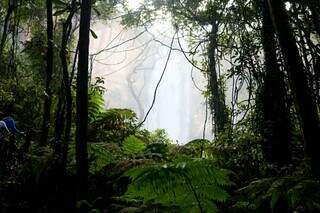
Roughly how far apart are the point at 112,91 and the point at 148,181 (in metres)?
48.3

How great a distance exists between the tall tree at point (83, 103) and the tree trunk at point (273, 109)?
5.84 feet

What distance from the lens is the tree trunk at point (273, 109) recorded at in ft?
12.9

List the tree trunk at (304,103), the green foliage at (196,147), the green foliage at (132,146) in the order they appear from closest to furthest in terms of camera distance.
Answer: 1. the tree trunk at (304,103)
2. the green foliage at (132,146)
3. the green foliage at (196,147)

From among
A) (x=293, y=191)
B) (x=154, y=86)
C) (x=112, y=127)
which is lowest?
(x=293, y=191)

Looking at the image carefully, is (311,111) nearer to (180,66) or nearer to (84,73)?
(84,73)

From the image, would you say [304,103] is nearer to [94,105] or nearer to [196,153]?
[196,153]

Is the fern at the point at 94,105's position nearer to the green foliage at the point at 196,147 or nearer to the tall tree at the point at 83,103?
the green foliage at the point at 196,147

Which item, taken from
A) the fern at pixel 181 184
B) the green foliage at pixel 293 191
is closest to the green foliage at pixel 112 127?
the fern at pixel 181 184

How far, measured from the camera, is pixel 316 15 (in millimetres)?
3838

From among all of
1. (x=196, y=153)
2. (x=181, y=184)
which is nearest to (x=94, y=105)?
(x=196, y=153)

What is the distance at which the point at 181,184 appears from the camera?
2326mm

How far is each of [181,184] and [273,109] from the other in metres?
2.09

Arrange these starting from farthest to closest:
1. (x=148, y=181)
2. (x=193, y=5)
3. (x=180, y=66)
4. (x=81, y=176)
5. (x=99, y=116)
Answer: (x=180, y=66)
(x=193, y=5)
(x=99, y=116)
(x=81, y=176)
(x=148, y=181)

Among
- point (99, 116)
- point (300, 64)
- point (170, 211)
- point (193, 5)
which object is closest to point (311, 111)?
point (300, 64)
